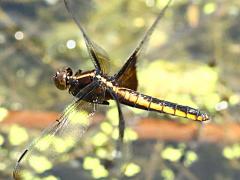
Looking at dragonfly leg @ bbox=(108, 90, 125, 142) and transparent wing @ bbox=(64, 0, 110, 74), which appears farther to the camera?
transparent wing @ bbox=(64, 0, 110, 74)

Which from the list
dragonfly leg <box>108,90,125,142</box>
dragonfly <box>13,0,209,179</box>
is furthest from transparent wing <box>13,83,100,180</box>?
dragonfly leg <box>108,90,125,142</box>

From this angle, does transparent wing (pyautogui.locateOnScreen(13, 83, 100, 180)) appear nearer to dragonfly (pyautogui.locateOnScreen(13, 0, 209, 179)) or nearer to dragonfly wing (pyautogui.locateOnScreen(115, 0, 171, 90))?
dragonfly (pyautogui.locateOnScreen(13, 0, 209, 179))

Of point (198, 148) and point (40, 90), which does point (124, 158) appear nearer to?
point (198, 148)

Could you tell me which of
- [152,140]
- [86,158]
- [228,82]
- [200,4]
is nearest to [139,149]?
[152,140]

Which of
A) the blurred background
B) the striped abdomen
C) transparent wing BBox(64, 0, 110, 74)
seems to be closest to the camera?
transparent wing BBox(64, 0, 110, 74)

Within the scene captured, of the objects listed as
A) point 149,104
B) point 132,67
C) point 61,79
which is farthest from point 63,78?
point 149,104

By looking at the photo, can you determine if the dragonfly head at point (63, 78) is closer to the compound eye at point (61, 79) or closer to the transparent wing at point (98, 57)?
the compound eye at point (61, 79)

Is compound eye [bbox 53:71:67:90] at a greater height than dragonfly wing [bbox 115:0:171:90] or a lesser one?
lesser

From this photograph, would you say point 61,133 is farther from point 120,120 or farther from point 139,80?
point 139,80
